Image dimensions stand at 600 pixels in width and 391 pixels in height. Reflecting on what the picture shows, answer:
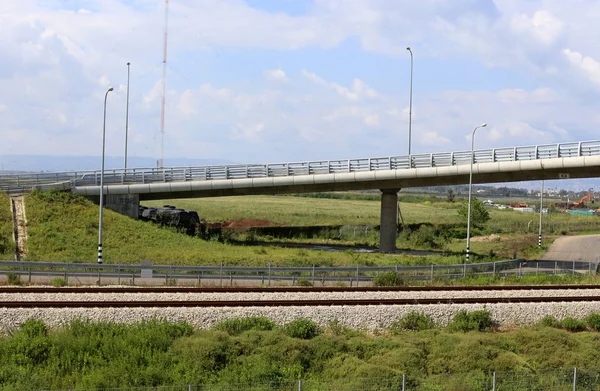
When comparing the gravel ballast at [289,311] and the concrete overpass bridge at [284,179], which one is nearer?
the gravel ballast at [289,311]

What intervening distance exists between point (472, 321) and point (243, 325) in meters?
8.15

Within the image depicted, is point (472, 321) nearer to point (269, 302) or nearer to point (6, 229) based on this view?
point (269, 302)

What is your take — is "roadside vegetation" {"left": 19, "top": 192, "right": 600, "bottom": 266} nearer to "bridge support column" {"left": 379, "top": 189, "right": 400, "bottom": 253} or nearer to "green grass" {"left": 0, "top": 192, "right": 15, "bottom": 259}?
"green grass" {"left": 0, "top": 192, "right": 15, "bottom": 259}

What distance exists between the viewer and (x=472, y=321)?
90.1 ft

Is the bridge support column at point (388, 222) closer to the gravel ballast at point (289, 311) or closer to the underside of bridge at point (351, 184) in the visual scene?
the underside of bridge at point (351, 184)

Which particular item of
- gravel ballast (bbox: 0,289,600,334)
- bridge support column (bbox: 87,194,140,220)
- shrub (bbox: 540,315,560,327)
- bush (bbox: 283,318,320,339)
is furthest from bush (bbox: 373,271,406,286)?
bridge support column (bbox: 87,194,140,220)

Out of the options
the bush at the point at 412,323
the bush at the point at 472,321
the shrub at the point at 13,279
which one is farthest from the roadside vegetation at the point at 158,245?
the bush at the point at 412,323

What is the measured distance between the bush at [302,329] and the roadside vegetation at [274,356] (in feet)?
0.11

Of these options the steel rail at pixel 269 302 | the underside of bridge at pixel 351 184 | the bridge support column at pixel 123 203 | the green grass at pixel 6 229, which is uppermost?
the underside of bridge at pixel 351 184

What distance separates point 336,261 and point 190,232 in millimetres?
14127

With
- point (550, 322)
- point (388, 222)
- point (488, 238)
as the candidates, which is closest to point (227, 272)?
point (550, 322)

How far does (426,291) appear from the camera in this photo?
112 ft

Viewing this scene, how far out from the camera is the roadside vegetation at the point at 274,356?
1980 centimetres

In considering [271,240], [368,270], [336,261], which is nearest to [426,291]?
[368,270]
